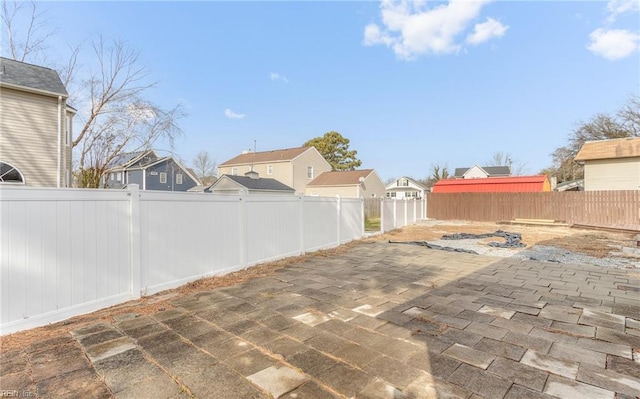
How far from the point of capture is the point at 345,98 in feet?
61.5

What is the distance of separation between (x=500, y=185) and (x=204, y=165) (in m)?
37.5

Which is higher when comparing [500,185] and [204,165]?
[204,165]

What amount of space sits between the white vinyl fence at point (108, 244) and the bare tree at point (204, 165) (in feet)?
134

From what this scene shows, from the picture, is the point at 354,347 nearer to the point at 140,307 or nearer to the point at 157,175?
the point at 140,307

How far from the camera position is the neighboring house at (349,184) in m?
26.3

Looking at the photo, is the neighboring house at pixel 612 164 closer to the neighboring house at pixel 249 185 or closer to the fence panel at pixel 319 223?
the fence panel at pixel 319 223

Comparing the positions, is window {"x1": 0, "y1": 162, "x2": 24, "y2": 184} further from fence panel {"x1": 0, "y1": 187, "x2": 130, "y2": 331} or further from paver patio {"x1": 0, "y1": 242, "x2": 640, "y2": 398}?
paver patio {"x1": 0, "y1": 242, "x2": 640, "y2": 398}

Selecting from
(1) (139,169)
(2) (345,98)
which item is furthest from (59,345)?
(1) (139,169)

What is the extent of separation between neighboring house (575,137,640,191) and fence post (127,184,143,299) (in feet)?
71.3

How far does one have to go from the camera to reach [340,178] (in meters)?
27.9

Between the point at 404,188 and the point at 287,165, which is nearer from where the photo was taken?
the point at 287,165

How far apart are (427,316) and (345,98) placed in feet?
56.9

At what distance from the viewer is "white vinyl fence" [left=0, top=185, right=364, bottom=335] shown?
270 cm

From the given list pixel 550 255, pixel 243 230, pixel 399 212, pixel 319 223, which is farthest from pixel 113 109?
pixel 550 255
